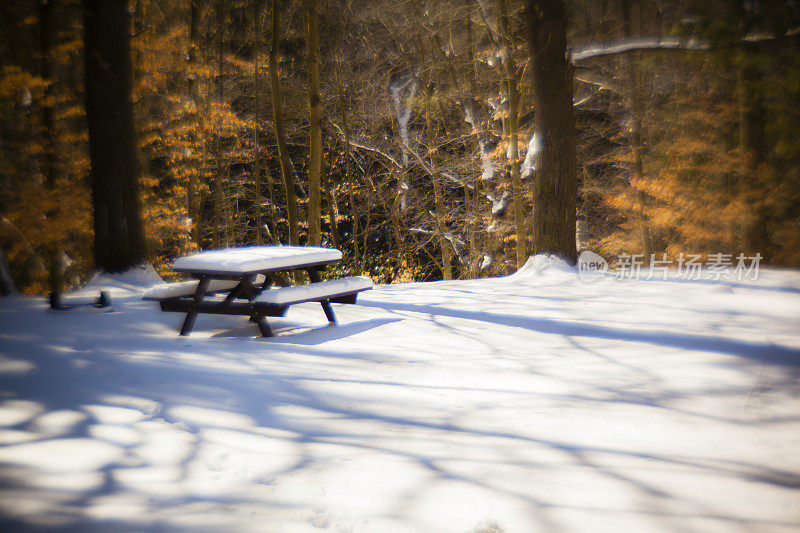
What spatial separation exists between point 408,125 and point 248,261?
52.5 feet

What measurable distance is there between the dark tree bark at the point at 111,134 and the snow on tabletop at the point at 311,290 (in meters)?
3.75

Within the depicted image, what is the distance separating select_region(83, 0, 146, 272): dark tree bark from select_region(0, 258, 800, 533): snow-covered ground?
7.73 ft

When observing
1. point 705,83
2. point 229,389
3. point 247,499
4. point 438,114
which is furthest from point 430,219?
point 247,499

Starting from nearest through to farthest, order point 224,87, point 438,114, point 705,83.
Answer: point 705,83
point 224,87
point 438,114

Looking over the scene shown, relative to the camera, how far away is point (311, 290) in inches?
193

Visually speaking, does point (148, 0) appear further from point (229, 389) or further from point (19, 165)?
point (229, 389)

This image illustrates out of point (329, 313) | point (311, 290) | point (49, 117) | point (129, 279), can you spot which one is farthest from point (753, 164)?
point (49, 117)

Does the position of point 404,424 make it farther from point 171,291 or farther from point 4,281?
point 4,281

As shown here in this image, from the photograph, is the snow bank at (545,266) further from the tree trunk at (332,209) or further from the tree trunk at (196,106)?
the tree trunk at (332,209)

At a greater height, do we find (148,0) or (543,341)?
(148,0)

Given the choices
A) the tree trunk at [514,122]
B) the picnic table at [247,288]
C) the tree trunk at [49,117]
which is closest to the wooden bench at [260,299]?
the picnic table at [247,288]

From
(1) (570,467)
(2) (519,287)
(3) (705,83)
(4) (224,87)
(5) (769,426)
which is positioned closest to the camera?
(1) (570,467)

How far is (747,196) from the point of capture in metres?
10.5

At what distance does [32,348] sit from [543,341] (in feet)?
12.7
